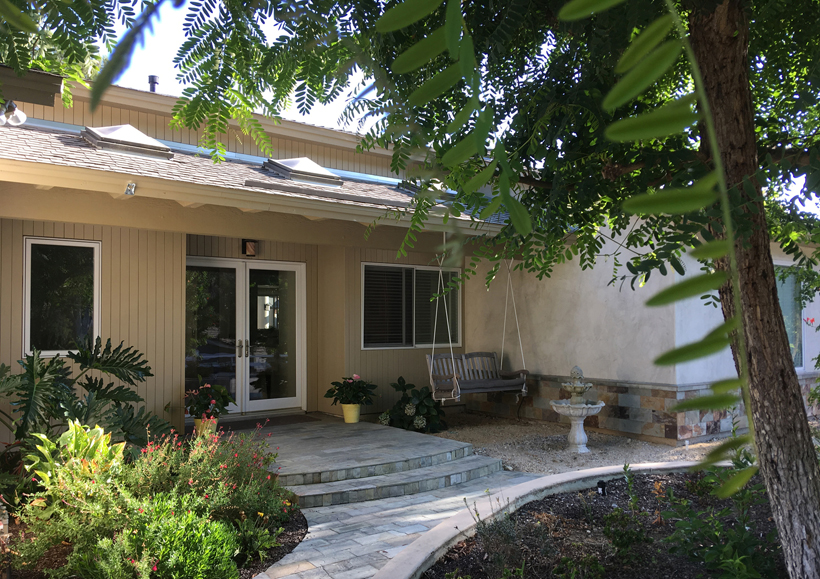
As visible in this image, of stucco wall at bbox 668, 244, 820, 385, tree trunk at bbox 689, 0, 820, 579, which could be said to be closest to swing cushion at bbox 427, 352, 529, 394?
stucco wall at bbox 668, 244, 820, 385

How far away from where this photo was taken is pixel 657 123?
0.40 m

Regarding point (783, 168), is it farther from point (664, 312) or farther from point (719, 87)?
point (664, 312)

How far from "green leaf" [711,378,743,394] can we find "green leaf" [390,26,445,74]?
0.33m

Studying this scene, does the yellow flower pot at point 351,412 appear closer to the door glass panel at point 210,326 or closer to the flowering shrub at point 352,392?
the flowering shrub at point 352,392

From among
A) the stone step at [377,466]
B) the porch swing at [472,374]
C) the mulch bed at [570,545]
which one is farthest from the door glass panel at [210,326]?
the mulch bed at [570,545]

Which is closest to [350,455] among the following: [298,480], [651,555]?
[298,480]

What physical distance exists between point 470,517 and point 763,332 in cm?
217

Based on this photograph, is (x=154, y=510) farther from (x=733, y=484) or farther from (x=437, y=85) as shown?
(x=733, y=484)

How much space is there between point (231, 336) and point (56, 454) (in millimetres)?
4482

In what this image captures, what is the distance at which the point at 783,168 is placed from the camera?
83.9 inches

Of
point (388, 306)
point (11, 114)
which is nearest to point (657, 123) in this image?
point (11, 114)

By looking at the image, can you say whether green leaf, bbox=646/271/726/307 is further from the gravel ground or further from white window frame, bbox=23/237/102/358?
white window frame, bbox=23/237/102/358

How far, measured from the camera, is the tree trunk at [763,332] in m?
2.24

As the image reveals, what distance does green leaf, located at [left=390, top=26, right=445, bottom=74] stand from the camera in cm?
52
